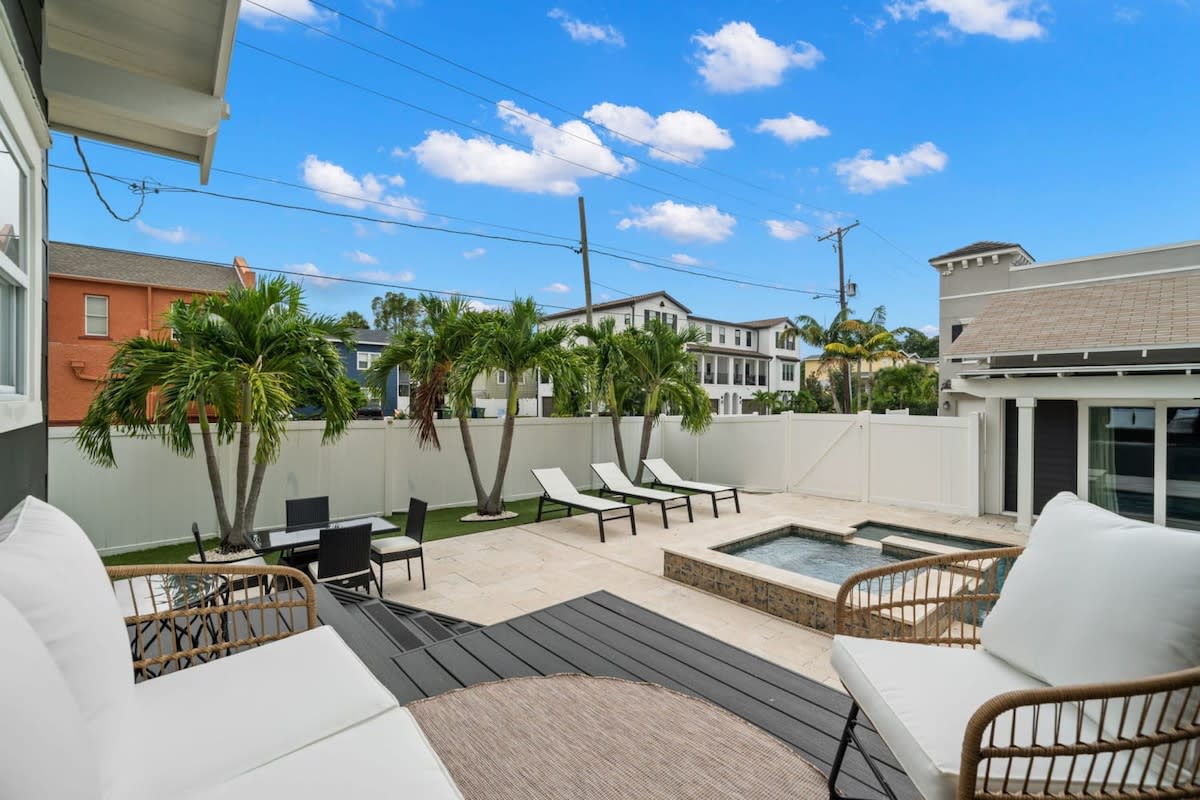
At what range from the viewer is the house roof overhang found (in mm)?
2912

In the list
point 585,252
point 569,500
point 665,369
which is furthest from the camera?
point 585,252

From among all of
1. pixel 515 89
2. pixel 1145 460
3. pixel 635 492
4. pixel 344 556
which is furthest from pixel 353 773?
pixel 515 89

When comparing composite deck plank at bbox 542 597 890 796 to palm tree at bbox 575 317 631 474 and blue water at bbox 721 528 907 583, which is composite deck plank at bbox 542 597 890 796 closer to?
blue water at bbox 721 528 907 583

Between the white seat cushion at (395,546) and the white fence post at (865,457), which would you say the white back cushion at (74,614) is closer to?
the white seat cushion at (395,546)

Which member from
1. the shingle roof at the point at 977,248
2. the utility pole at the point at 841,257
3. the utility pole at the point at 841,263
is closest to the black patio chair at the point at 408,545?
the shingle roof at the point at 977,248

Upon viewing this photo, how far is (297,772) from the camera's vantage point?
51.3 inches

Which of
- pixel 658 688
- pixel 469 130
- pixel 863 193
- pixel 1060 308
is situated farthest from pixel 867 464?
pixel 863 193

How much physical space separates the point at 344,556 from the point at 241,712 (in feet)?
10.0

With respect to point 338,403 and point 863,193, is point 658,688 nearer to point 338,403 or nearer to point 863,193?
point 338,403

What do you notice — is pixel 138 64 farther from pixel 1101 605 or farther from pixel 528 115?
pixel 528 115

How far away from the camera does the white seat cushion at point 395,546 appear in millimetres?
5063

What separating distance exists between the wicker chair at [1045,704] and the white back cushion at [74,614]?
198cm

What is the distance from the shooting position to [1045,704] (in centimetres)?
153

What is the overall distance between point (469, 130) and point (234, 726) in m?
16.6
